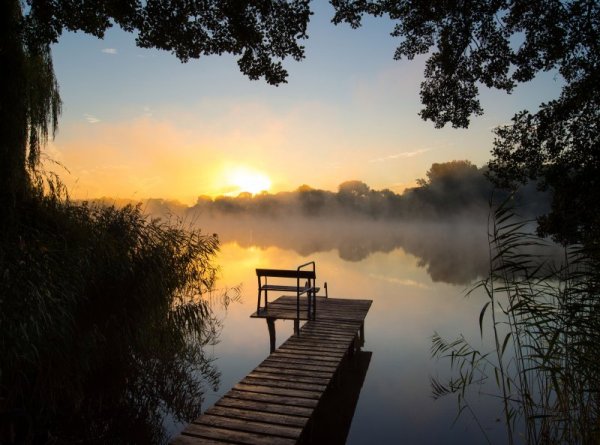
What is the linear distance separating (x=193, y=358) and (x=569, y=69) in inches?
401

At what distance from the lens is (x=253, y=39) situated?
24.0 feet

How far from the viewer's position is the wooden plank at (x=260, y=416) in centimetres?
545

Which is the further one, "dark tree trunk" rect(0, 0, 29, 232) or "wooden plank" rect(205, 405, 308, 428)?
"dark tree trunk" rect(0, 0, 29, 232)

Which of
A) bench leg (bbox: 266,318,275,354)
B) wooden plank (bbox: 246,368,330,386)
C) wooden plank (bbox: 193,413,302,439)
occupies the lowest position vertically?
bench leg (bbox: 266,318,275,354)

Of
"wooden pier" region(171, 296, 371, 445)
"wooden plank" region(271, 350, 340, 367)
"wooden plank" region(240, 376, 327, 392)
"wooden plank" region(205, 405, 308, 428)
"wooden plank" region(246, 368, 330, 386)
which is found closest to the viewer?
"wooden pier" region(171, 296, 371, 445)

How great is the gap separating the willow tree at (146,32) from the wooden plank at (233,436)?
442cm

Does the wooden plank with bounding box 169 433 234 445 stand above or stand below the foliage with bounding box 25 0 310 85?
below

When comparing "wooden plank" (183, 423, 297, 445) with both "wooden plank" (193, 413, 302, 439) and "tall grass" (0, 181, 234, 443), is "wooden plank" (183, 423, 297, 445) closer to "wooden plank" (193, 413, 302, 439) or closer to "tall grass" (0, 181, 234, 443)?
"wooden plank" (193, 413, 302, 439)

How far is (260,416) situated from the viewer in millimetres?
5609

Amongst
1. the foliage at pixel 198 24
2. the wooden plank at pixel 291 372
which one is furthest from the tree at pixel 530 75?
the wooden plank at pixel 291 372

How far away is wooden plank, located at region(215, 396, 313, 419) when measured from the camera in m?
5.76

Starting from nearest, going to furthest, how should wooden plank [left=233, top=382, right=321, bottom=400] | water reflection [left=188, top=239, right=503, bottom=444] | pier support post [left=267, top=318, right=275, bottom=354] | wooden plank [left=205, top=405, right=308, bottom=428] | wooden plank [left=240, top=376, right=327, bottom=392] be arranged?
wooden plank [left=205, top=405, right=308, bottom=428]
wooden plank [left=233, top=382, right=321, bottom=400]
wooden plank [left=240, top=376, right=327, bottom=392]
water reflection [left=188, top=239, right=503, bottom=444]
pier support post [left=267, top=318, right=275, bottom=354]

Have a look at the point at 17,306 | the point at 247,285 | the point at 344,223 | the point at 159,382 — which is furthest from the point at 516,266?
the point at 344,223

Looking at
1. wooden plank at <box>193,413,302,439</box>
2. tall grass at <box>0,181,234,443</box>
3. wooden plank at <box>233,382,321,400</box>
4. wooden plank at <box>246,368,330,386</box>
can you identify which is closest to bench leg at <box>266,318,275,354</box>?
tall grass at <box>0,181,234,443</box>
